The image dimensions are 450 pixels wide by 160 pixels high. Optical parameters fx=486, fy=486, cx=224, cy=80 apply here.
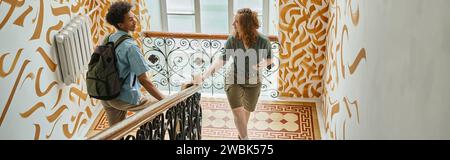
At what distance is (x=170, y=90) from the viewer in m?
6.19

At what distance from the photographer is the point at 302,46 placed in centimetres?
545

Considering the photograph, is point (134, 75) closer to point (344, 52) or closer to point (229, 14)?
point (344, 52)

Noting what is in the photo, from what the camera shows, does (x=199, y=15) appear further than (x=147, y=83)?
Yes

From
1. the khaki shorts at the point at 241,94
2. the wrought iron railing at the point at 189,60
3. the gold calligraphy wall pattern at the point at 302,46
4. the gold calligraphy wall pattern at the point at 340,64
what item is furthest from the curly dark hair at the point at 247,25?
the wrought iron railing at the point at 189,60

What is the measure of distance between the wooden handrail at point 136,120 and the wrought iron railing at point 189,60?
8.86 ft

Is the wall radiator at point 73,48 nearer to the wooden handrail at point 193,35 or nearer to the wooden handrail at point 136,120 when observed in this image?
the wooden handrail at point 193,35

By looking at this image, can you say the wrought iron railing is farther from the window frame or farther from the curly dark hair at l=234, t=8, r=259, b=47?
the curly dark hair at l=234, t=8, r=259, b=47

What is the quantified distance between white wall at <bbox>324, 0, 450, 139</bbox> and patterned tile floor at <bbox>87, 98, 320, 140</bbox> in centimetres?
198

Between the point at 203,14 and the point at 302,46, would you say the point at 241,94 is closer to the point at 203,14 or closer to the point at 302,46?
the point at 302,46

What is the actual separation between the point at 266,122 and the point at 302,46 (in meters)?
0.94

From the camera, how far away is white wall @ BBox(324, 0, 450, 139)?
1.77 m

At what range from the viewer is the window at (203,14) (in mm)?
6699

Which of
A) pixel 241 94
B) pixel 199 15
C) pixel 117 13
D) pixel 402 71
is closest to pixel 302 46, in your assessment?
pixel 241 94
